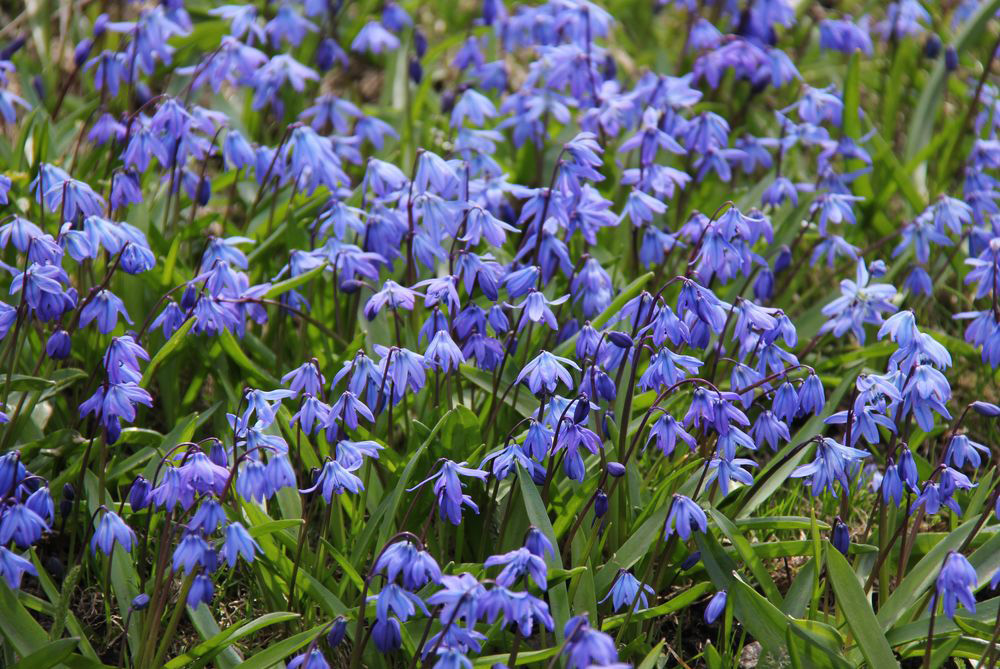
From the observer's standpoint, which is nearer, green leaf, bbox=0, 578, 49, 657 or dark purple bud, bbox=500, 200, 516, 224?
green leaf, bbox=0, 578, 49, 657

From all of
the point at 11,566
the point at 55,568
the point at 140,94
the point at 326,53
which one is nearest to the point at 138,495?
the point at 11,566

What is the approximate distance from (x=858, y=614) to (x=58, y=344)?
82.0 inches

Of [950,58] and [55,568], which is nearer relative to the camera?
[55,568]

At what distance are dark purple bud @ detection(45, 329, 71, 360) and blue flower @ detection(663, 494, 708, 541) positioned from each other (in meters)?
1.60

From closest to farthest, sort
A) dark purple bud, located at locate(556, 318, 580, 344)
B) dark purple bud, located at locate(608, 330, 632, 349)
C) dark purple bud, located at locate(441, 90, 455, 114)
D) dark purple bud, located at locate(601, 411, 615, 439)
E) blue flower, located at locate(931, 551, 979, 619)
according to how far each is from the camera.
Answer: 1. blue flower, located at locate(931, 551, 979, 619)
2. dark purple bud, located at locate(608, 330, 632, 349)
3. dark purple bud, located at locate(601, 411, 615, 439)
4. dark purple bud, located at locate(556, 318, 580, 344)
5. dark purple bud, located at locate(441, 90, 455, 114)

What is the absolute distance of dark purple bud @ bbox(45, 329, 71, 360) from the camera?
271 cm

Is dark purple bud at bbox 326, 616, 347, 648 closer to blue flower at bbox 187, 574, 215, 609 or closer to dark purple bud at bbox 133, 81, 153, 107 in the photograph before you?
blue flower at bbox 187, 574, 215, 609

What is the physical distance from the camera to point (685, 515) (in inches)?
97.3

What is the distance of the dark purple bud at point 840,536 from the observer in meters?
2.58

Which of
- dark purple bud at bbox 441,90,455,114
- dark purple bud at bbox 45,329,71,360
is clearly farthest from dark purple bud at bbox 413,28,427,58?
dark purple bud at bbox 45,329,71,360

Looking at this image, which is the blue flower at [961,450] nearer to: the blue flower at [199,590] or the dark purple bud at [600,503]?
the dark purple bud at [600,503]

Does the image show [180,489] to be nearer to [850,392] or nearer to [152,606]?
[152,606]

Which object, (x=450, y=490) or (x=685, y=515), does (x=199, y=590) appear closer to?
(x=450, y=490)

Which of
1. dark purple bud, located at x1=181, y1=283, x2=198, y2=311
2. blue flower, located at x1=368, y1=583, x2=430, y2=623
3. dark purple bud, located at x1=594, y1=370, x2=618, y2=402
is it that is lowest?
blue flower, located at x1=368, y1=583, x2=430, y2=623
